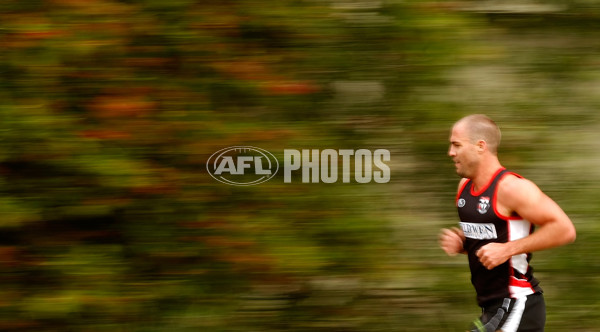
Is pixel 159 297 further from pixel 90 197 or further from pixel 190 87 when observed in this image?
pixel 190 87

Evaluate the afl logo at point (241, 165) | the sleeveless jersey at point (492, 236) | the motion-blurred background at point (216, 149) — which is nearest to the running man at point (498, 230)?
the sleeveless jersey at point (492, 236)

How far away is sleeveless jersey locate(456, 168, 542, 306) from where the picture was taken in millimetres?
3570

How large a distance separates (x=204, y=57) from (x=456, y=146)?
1.60 meters

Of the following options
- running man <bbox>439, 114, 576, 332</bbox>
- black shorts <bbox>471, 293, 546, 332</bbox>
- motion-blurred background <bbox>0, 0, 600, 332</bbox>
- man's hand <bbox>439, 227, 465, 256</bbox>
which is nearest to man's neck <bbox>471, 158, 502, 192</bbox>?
running man <bbox>439, 114, 576, 332</bbox>

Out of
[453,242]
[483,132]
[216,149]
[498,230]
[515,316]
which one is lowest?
[515,316]

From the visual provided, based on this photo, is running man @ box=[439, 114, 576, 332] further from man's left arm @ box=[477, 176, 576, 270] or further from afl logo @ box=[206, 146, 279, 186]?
afl logo @ box=[206, 146, 279, 186]

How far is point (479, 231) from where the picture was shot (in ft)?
12.1

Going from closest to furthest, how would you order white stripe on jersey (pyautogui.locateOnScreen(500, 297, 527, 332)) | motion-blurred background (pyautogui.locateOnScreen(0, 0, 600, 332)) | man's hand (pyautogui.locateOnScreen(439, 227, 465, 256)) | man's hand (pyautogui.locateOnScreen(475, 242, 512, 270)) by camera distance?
man's hand (pyautogui.locateOnScreen(475, 242, 512, 270)) → white stripe on jersey (pyautogui.locateOnScreen(500, 297, 527, 332)) → man's hand (pyautogui.locateOnScreen(439, 227, 465, 256)) → motion-blurred background (pyautogui.locateOnScreen(0, 0, 600, 332))

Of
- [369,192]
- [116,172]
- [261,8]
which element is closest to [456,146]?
[369,192]

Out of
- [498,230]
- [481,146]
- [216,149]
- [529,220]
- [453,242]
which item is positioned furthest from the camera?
[216,149]

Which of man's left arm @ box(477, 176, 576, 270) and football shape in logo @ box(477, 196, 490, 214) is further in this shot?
football shape in logo @ box(477, 196, 490, 214)

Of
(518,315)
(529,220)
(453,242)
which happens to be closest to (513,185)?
(529,220)

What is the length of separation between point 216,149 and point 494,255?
1.73m

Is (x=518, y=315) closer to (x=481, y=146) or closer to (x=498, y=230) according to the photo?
(x=498, y=230)
